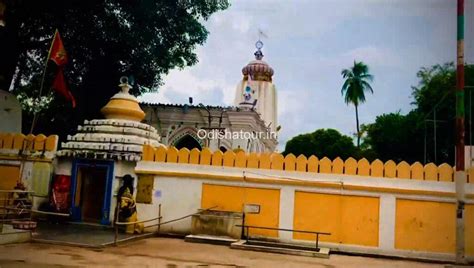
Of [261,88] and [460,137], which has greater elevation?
[261,88]

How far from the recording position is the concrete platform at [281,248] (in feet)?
33.4

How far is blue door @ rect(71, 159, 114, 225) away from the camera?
12.7 metres

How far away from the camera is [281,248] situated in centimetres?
1055

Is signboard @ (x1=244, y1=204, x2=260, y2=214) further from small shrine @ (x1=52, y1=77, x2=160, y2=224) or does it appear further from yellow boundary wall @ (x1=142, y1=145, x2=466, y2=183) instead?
small shrine @ (x1=52, y1=77, x2=160, y2=224)

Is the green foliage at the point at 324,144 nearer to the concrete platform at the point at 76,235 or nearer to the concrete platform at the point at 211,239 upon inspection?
the concrete platform at the point at 211,239

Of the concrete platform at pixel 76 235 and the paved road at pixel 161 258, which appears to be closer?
the paved road at pixel 161 258

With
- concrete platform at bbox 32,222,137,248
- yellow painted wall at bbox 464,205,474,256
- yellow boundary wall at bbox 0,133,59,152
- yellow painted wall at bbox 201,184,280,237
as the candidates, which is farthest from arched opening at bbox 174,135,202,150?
yellow painted wall at bbox 464,205,474,256

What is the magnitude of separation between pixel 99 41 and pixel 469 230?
1302 cm

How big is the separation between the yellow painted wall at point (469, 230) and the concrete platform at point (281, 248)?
10.4 feet

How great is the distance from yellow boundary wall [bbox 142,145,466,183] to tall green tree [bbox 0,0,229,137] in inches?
222

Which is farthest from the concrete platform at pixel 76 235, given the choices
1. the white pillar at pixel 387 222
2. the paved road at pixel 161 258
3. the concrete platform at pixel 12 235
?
the white pillar at pixel 387 222

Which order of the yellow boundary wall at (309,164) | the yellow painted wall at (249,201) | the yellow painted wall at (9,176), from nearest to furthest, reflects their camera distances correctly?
the yellow boundary wall at (309,164) → the yellow painted wall at (249,201) → the yellow painted wall at (9,176)

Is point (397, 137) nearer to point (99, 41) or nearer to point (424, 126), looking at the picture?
point (424, 126)

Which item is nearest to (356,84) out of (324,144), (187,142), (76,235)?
(324,144)
